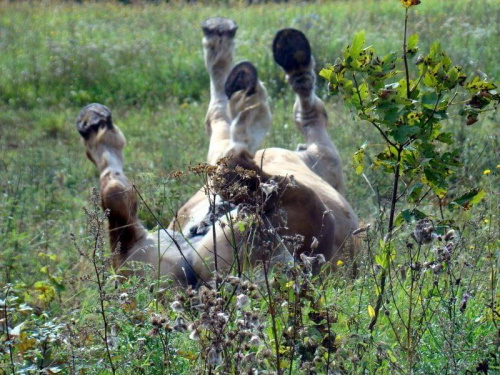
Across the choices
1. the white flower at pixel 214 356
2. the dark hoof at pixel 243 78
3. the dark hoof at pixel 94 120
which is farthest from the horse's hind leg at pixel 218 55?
the white flower at pixel 214 356

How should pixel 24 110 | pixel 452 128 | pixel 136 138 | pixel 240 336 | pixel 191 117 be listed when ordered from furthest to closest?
1. pixel 24 110
2. pixel 191 117
3. pixel 136 138
4. pixel 452 128
5. pixel 240 336

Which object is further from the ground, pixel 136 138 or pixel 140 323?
pixel 140 323

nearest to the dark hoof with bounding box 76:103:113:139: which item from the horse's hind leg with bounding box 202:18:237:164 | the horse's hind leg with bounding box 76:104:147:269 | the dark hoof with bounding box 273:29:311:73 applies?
the horse's hind leg with bounding box 76:104:147:269

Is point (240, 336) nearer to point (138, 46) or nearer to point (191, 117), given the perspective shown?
point (191, 117)

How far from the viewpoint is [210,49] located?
698 centimetres

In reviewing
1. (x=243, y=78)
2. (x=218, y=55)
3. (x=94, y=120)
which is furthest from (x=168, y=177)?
(x=218, y=55)

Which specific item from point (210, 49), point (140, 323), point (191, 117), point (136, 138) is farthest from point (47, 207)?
point (140, 323)

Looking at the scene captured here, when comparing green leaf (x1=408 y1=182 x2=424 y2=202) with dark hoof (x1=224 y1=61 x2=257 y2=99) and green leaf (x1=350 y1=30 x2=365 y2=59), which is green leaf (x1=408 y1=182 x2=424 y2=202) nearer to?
green leaf (x1=350 y1=30 x2=365 y2=59)

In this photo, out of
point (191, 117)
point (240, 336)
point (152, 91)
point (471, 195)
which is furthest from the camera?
point (152, 91)

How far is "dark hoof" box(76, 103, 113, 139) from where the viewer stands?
6.00 meters

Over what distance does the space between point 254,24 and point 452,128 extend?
29.9 ft

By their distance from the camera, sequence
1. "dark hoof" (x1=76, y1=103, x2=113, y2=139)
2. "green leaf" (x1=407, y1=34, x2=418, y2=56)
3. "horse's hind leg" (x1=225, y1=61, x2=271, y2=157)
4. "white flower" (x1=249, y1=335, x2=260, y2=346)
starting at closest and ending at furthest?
"white flower" (x1=249, y1=335, x2=260, y2=346) < "green leaf" (x1=407, y1=34, x2=418, y2=56) < "horse's hind leg" (x1=225, y1=61, x2=271, y2=157) < "dark hoof" (x1=76, y1=103, x2=113, y2=139)

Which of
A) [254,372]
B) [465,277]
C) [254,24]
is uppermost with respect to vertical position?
[254,372]

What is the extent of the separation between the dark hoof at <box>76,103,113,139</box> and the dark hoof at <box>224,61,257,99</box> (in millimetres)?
1079
